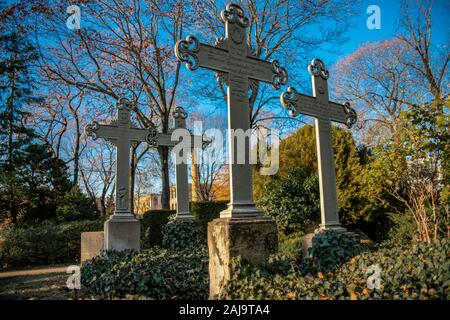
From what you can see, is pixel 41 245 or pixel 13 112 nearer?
pixel 41 245

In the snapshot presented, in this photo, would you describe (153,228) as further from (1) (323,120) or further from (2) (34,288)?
(1) (323,120)

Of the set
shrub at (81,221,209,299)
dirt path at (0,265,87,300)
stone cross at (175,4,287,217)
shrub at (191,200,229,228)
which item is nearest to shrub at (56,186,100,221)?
shrub at (191,200,229,228)

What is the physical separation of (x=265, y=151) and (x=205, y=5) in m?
7.03

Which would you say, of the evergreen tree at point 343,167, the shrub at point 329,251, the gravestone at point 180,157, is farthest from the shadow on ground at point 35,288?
the evergreen tree at point 343,167

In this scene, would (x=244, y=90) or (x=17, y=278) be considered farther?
(x=17, y=278)

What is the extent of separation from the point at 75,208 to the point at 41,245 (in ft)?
11.1

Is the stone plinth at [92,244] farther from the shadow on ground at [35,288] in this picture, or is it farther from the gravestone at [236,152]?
the gravestone at [236,152]

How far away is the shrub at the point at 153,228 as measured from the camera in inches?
454

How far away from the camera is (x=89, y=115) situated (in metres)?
19.3

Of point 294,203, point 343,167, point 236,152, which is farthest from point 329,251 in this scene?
point 343,167

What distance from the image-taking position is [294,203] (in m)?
9.50

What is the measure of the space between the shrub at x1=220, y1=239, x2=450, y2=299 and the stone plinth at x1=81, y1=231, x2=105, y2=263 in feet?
19.4

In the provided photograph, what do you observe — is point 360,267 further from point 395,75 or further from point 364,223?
point 395,75
